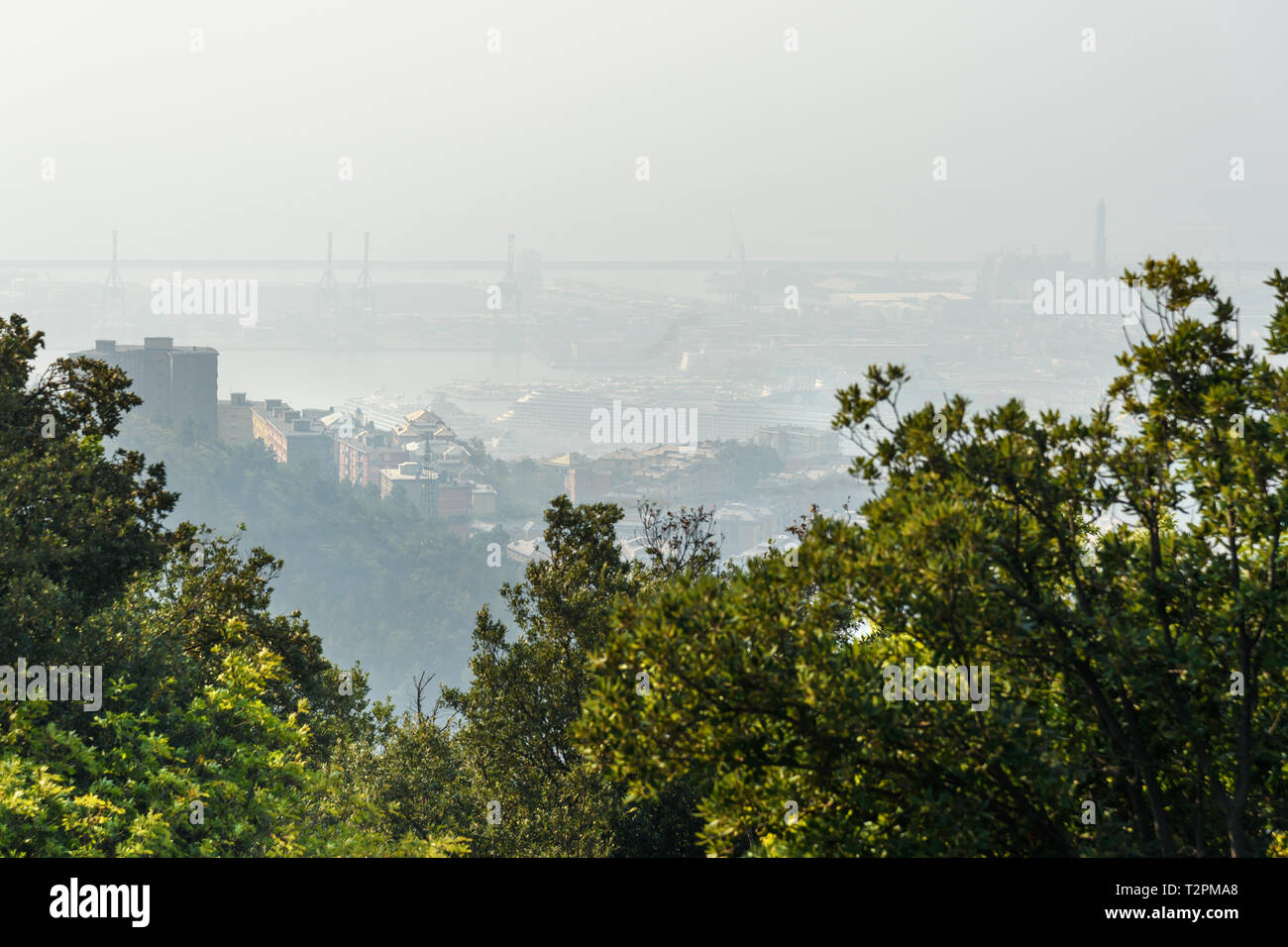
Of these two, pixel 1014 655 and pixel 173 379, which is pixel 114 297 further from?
pixel 1014 655

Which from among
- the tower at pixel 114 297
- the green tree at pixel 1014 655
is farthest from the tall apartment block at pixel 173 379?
the green tree at pixel 1014 655

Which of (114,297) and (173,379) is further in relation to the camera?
(114,297)

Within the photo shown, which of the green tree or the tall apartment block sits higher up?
the tall apartment block

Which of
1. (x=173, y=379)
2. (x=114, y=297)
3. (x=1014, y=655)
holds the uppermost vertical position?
(x=114, y=297)

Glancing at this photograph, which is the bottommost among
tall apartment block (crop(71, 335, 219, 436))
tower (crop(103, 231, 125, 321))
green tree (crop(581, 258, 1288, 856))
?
green tree (crop(581, 258, 1288, 856))

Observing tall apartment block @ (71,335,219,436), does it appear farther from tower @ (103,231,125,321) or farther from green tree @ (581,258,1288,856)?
green tree @ (581,258,1288,856)

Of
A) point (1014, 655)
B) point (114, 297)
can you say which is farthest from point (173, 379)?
point (1014, 655)

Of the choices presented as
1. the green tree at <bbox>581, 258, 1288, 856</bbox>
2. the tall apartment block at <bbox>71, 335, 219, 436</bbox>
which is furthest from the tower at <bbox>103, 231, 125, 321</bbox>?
the green tree at <bbox>581, 258, 1288, 856</bbox>

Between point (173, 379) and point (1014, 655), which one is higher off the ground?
point (173, 379)
